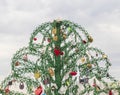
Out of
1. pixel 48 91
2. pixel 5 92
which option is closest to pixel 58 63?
pixel 48 91

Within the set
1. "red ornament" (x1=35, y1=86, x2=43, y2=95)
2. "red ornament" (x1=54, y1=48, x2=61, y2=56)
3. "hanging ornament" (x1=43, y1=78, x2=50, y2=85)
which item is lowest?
"red ornament" (x1=35, y1=86, x2=43, y2=95)

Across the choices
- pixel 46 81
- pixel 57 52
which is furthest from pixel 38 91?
pixel 57 52

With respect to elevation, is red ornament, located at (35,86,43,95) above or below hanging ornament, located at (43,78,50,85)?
below

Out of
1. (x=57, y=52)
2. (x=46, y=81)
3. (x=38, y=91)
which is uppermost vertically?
(x=57, y=52)

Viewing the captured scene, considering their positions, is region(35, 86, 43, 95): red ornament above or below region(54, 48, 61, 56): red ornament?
below

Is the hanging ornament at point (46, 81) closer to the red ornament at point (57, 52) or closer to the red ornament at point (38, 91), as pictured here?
the red ornament at point (38, 91)

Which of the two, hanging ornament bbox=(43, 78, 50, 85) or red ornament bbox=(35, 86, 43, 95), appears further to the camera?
hanging ornament bbox=(43, 78, 50, 85)

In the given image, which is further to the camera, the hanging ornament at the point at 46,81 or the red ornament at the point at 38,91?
the hanging ornament at the point at 46,81

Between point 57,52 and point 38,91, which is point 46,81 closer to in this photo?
point 38,91

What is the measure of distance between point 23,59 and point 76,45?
144 cm

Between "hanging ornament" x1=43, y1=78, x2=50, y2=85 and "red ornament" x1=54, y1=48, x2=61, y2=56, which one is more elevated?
"red ornament" x1=54, y1=48, x2=61, y2=56

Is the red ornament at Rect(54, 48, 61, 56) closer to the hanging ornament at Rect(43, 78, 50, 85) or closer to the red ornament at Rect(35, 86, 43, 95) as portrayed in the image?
the hanging ornament at Rect(43, 78, 50, 85)

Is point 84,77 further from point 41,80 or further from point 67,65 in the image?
point 41,80

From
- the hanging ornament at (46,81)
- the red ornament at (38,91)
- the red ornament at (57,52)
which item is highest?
the red ornament at (57,52)
